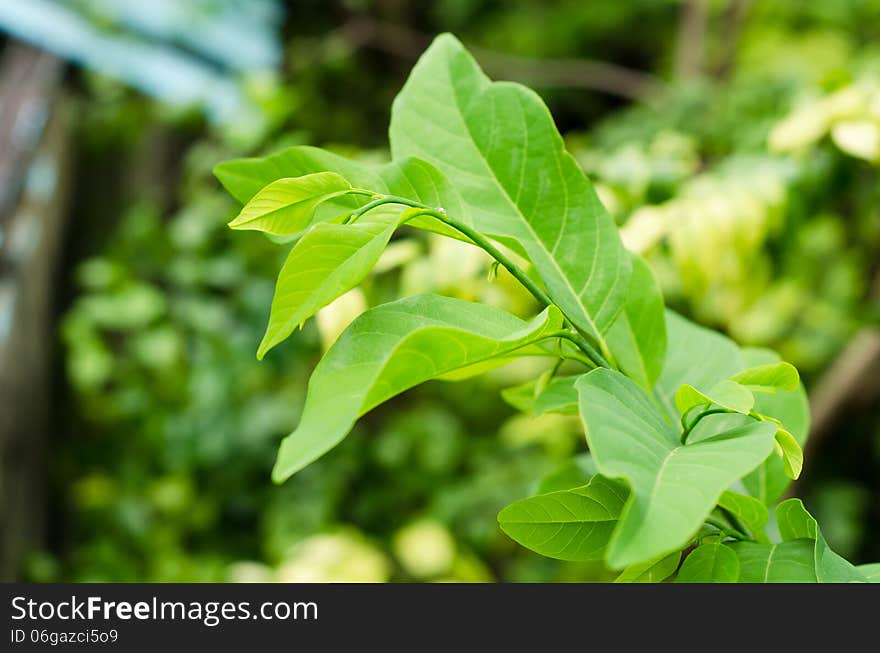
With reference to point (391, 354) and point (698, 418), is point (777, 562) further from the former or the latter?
point (391, 354)

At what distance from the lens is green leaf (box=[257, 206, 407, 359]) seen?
0.91ft

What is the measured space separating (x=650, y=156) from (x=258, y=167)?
82cm

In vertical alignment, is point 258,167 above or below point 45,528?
above

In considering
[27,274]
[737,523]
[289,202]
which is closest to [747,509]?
[737,523]

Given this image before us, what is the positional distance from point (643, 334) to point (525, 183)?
98 mm

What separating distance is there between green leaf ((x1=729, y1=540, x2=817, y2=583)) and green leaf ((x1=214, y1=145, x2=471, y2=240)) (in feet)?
0.56

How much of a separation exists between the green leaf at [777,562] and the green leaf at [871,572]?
0.03 meters

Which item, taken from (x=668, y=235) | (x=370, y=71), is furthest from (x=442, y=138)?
(x=370, y=71)

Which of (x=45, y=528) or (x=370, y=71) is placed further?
(x=370, y=71)

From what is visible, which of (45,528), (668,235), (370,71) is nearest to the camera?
(668,235)

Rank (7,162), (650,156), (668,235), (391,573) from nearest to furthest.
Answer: (668,235)
(650,156)
(391,573)
(7,162)

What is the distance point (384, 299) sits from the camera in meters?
1.28
